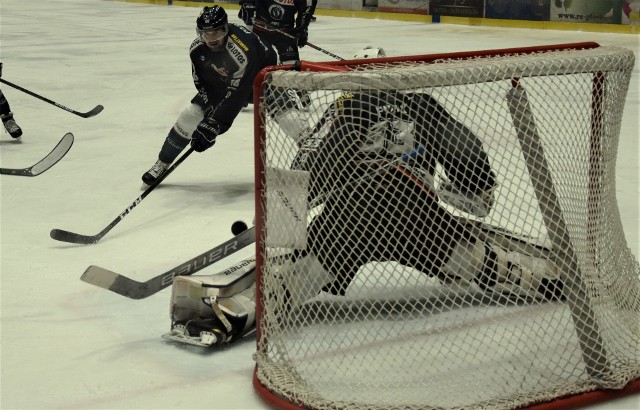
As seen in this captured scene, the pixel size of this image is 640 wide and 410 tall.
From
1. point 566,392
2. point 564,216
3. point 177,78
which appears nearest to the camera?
point 566,392

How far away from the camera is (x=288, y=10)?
6762 millimetres

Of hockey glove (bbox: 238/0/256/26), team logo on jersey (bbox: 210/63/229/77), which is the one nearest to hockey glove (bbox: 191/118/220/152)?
team logo on jersey (bbox: 210/63/229/77)

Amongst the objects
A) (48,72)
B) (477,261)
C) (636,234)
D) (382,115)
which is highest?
(382,115)

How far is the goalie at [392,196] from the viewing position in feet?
8.02

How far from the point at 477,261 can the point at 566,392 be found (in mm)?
401

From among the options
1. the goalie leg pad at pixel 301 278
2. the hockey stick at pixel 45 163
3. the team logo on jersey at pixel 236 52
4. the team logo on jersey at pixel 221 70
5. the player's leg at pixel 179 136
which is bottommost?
the hockey stick at pixel 45 163

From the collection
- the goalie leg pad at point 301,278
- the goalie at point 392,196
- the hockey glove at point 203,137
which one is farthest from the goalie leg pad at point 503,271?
the hockey glove at point 203,137

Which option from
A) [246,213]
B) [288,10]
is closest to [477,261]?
[246,213]

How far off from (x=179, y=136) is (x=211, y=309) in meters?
2.10

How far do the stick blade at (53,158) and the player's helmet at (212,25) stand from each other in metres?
1.07

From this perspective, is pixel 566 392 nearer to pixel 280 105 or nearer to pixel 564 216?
pixel 564 216

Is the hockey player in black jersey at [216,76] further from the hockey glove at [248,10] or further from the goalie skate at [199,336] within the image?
the hockey glove at [248,10]

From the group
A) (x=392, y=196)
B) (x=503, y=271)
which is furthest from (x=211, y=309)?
(x=503, y=271)

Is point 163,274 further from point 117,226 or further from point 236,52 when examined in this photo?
point 236,52
